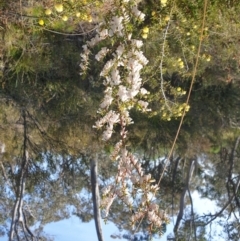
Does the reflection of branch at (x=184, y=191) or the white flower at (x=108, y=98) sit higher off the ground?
the reflection of branch at (x=184, y=191)

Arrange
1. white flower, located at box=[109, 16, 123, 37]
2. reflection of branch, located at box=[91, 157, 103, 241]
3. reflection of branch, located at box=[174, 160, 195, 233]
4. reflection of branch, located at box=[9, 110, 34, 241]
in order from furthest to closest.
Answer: reflection of branch, located at box=[174, 160, 195, 233]
reflection of branch, located at box=[91, 157, 103, 241]
reflection of branch, located at box=[9, 110, 34, 241]
white flower, located at box=[109, 16, 123, 37]

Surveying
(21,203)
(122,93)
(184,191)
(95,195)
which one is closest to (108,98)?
(122,93)

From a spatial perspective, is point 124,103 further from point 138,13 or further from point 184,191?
point 184,191

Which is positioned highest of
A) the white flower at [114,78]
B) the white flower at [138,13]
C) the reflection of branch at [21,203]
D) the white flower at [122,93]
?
the reflection of branch at [21,203]

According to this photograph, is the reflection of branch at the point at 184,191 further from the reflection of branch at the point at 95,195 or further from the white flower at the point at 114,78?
the white flower at the point at 114,78

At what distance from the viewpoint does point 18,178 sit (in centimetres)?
437

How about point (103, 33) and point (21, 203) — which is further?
point (21, 203)

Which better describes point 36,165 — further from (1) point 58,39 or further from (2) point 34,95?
(1) point 58,39

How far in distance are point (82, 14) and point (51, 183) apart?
262 cm

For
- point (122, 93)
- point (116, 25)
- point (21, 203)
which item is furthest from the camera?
point (21, 203)

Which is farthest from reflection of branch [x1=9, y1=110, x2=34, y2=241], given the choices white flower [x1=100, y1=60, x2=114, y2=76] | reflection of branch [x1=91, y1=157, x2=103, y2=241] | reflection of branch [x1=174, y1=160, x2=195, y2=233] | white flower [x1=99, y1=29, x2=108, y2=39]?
white flower [x1=100, y1=60, x2=114, y2=76]

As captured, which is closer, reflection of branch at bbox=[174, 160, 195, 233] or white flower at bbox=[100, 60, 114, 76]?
white flower at bbox=[100, 60, 114, 76]

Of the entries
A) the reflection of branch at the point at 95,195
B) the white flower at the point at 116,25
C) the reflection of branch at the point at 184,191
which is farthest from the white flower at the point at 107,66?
the reflection of branch at the point at 184,191

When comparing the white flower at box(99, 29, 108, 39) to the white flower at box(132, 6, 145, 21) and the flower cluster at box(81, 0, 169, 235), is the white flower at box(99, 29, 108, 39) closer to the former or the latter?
the flower cluster at box(81, 0, 169, 235)
